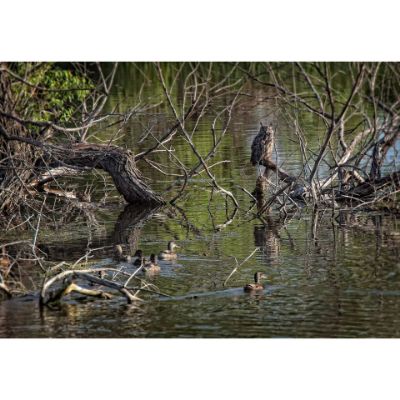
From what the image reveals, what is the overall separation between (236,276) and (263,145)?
571cm

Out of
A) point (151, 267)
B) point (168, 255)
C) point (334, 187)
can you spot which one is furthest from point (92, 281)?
point (334, 187)

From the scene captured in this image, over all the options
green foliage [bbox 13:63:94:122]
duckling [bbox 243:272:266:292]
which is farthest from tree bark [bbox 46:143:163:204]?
duckling [bbox 243:272:266:292]

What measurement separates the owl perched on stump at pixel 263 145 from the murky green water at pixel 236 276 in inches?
14.7

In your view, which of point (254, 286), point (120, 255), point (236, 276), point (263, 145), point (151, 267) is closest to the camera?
point (254, 286)

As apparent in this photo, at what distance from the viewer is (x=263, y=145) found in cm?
1711

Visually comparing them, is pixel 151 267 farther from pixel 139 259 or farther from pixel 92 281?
pixel 92 281

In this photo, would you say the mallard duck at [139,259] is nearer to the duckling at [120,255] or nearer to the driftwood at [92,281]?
the duckling at [120,255]

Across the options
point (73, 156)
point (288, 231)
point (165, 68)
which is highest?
point (165, 68)

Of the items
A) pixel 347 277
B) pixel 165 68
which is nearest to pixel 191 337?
pixel 347 277

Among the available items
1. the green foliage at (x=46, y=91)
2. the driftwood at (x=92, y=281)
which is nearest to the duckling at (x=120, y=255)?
the driftwood at (x=92, y=281)

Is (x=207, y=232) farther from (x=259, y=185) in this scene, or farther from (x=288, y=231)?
(x=259, y=185)

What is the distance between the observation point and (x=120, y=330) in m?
10.0

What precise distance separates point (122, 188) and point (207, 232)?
7.71 ft

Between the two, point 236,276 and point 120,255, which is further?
point 120,255
